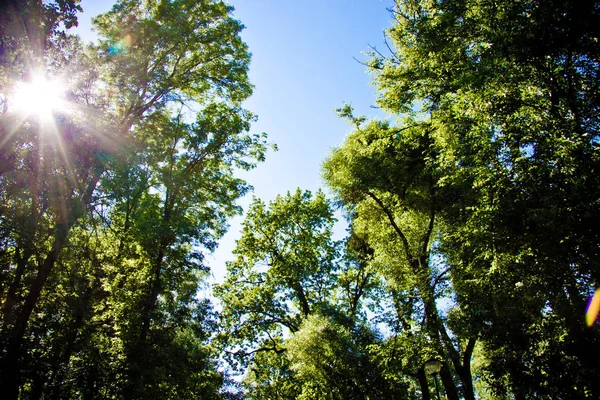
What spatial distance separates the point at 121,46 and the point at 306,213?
1125 centimetres

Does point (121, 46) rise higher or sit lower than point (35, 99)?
higher

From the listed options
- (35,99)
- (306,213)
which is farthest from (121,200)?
(306,213)

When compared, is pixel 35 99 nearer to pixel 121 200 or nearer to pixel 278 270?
pixel 121 200

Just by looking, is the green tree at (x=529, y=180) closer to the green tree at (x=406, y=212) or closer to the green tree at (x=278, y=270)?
the green tree at (x=406, y=212)

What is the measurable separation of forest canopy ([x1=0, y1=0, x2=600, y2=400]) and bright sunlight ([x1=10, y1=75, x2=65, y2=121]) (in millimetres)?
47

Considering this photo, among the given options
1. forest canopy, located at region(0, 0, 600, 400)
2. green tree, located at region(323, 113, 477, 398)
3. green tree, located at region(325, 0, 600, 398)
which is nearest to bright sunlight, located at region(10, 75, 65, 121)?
forest canopy, located at region(0, 0, 600, 400)

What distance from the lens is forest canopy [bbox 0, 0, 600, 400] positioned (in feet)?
21.7

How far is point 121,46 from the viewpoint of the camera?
11578 millimetres

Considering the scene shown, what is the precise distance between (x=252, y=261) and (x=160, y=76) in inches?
402

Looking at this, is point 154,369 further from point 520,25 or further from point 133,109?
point 520,25

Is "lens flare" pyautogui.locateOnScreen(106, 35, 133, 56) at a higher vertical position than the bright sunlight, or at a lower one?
higher

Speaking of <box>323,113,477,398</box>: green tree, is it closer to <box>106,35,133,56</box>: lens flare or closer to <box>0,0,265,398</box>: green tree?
<box>0,0,265,398</box>: green tree

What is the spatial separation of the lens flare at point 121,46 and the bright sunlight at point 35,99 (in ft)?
14.0

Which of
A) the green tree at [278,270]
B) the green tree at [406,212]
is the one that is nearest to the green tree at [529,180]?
the green tree at [406,212]
